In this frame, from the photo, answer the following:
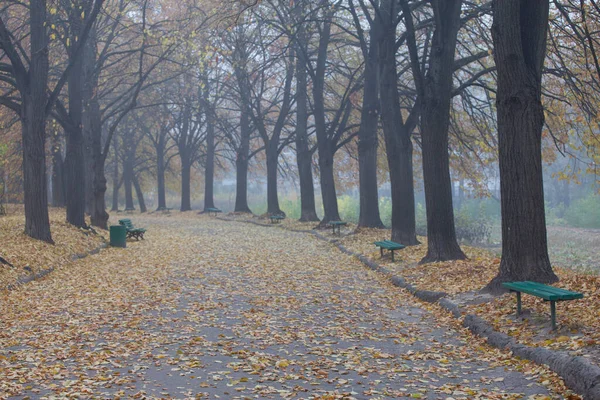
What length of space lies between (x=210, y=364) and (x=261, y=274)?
761 cm

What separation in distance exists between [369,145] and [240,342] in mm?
16761

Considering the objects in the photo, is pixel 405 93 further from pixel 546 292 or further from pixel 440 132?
pixel 546 292

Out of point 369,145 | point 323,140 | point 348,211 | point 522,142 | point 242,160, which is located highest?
point 242,160

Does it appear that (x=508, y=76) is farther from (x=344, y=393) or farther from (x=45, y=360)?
(x=45, y=360)

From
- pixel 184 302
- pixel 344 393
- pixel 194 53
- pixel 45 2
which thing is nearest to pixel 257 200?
pixel 194 53

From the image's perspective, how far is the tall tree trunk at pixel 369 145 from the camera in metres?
23.3

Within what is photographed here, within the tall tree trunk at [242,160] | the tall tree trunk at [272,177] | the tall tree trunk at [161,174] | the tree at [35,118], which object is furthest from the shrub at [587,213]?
the tree at [35,118]

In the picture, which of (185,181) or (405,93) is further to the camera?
(185,181)

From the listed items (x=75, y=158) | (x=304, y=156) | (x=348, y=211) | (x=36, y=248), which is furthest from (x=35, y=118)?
(x=348, y=211)

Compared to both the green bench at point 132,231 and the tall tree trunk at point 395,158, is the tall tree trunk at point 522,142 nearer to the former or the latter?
the tall tree trunk at point 395,158

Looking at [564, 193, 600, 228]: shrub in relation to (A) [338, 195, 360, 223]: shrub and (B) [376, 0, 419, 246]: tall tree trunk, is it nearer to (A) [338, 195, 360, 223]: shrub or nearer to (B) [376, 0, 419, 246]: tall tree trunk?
(A) [338, 195, 360, 223]: shrub

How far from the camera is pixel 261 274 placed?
47.7ft

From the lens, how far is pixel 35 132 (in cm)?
1761

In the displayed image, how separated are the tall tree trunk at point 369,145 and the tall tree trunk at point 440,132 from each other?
878cm
